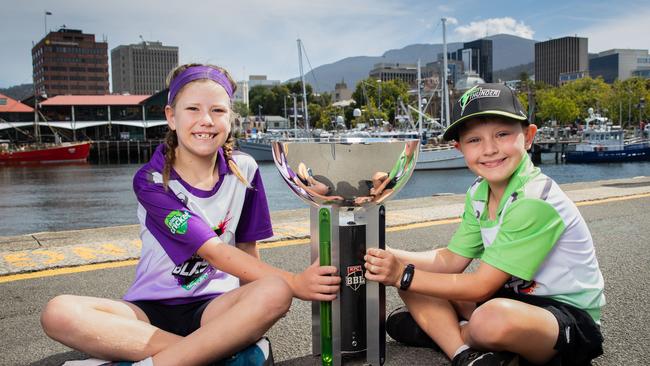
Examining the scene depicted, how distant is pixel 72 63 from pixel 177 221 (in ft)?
512

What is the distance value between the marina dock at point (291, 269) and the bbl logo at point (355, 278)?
43 cm

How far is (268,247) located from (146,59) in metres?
185

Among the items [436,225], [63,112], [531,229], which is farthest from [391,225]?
[63,112]

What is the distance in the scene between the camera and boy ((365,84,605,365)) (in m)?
2.01

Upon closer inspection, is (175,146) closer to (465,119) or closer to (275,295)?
(275,295)

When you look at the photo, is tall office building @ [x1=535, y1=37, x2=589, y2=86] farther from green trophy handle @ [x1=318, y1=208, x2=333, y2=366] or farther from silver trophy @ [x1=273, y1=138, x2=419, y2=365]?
green trophy handle @ [x1=318, y1=208, x2=333, y2=366]

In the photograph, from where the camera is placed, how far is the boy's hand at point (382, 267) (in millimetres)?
2041

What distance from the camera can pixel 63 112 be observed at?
6231cm

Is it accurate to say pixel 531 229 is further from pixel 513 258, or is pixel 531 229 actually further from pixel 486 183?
pixel 486 183

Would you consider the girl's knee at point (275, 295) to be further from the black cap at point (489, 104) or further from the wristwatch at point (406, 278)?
the black cap at point (489, 104)

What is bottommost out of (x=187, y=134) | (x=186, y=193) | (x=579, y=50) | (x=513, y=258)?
(x=513, y=258)

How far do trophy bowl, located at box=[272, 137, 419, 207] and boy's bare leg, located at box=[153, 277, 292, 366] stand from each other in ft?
1.32

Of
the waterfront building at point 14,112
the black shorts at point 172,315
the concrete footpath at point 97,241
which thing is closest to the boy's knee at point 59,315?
the black shorts at point 172,315

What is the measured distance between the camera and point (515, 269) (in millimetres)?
2023
